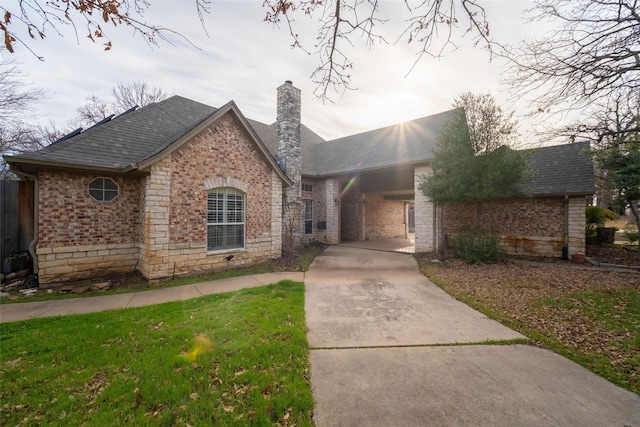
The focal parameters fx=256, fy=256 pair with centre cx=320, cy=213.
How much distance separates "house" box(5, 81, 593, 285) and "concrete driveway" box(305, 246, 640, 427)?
4.85 m

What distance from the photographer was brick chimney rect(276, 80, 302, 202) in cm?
1222

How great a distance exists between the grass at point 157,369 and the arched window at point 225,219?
12.0 ft

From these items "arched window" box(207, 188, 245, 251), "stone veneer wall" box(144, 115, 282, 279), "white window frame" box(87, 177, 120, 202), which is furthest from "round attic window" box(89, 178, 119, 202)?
"arched window" box(207, 188, 245, 251)

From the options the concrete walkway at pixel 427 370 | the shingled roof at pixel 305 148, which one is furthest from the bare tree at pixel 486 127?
the concrete walkway at pixel 427 370

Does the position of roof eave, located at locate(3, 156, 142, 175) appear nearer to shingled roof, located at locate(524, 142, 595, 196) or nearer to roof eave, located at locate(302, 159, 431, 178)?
roof eave, located at locate(302, 159, 431, 178)

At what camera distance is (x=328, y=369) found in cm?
323

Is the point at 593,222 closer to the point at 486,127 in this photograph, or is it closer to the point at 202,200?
the point at 486,127

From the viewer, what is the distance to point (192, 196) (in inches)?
305

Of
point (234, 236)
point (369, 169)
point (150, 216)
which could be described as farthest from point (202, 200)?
point (369, 169)

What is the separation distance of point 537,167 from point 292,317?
1427 centimetres

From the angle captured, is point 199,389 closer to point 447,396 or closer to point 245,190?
point 447,396

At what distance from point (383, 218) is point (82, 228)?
16.3 m

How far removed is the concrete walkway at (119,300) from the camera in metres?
5.02

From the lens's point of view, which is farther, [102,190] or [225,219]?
[225,219]
